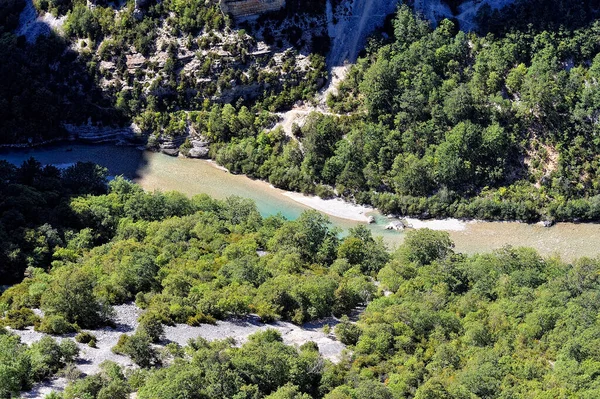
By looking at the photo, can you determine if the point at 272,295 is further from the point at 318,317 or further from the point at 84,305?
the point at 84,305

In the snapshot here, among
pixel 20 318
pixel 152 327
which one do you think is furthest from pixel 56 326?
pixel 152 327

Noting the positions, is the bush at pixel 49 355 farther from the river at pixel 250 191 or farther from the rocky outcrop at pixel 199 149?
the rocky outcrop at pixel 199 149

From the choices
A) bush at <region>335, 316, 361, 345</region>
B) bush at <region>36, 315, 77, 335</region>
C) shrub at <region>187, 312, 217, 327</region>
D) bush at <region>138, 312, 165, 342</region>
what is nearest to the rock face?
shrub at <region>187, 312, 217, 327</region>

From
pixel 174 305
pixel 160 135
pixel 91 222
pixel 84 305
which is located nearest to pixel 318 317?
pixel 174 305

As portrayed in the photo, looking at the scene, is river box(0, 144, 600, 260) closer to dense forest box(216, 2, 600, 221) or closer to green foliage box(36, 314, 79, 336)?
dense forest box(216, 2, 600, 221)

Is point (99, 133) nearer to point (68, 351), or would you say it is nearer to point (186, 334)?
point (186, 334)

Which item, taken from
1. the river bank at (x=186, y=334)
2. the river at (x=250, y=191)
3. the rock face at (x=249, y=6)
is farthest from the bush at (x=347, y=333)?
the rock face at (x=249, y=6)
